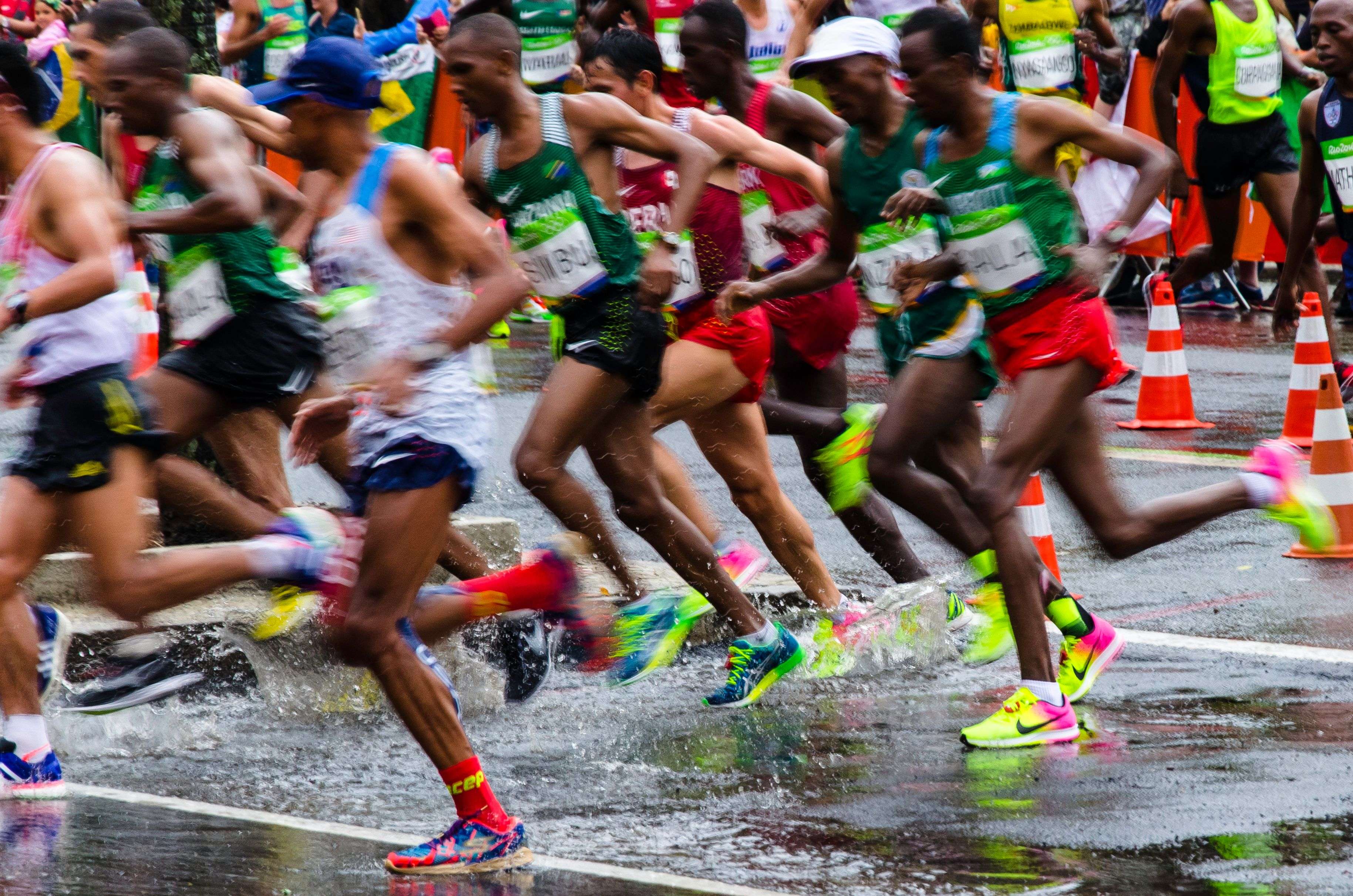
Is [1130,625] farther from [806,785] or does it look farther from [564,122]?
[564,122]

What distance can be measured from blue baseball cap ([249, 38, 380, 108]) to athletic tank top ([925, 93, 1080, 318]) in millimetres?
1943

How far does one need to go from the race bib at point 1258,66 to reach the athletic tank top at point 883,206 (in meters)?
6.27

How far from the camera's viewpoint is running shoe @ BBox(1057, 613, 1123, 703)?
6273 mm

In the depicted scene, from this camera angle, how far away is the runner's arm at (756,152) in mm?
7039

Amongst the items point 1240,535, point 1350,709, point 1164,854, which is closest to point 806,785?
point 1164,854

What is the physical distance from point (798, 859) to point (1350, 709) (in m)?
2.17

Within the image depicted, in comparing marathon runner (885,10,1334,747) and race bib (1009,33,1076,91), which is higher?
marathon runner (885,10,1334,747)

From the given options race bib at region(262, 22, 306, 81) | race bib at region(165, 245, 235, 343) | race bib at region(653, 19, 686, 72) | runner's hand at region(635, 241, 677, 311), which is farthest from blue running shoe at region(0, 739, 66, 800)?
race bib at region(262, 22, 306, 81)

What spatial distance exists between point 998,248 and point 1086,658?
133cm

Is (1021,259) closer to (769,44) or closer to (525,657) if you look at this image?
(525,657)

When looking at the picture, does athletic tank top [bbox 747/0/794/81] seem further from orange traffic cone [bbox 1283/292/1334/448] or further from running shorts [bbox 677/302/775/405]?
running shorts [bbox 677/302/775/405]

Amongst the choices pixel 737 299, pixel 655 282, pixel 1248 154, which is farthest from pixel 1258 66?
pixel 655 282

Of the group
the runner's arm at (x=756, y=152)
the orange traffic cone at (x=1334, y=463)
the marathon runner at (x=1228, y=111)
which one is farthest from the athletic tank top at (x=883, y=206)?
the marathon runner at (x=1228, y=111)

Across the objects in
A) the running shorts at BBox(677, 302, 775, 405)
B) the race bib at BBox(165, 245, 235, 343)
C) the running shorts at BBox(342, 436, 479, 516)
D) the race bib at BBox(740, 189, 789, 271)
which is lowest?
the running shorts at BBox(677, 302, 775, 405)
